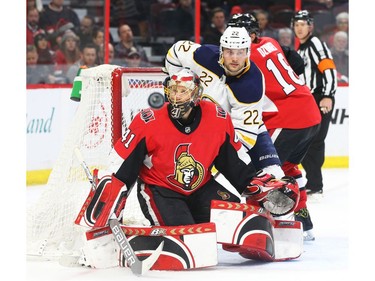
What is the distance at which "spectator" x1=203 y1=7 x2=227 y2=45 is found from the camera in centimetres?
829

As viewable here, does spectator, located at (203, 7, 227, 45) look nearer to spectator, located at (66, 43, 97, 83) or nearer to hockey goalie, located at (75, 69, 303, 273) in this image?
spectator, located at (66, 43, 97, 83)

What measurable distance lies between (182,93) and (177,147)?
0.70ft

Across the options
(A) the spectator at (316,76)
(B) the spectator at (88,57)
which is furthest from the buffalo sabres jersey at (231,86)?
(B) the spectator at (88,57)

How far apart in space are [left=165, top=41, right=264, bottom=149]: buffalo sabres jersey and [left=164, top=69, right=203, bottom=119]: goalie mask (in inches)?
11.7

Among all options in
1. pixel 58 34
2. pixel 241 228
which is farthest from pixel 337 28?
pixel 241 228

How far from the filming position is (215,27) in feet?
27.3

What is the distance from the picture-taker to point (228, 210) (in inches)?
153

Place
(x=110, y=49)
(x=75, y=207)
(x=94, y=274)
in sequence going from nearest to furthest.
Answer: (x=94, y=274)
(x=75, y=207)
(x=110, y=49)

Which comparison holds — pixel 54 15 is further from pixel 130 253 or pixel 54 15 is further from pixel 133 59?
pixel 130 253
